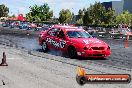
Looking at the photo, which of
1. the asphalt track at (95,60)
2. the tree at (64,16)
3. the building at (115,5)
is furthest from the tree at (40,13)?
the asphalt track at (95,60)

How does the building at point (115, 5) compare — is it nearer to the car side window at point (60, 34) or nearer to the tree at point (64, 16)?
the tree at point (64, 16)

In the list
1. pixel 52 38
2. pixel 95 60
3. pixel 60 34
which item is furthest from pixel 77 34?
pixel 95 60

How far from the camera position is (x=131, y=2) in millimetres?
122875

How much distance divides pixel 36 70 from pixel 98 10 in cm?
8262

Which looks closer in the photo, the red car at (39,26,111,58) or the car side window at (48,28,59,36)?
the red car at (39,26,111,58)

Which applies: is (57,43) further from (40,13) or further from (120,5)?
(120,5)

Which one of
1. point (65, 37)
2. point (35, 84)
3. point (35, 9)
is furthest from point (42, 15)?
point (35, 84)

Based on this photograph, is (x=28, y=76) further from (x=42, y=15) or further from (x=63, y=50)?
(x=42, y=15)

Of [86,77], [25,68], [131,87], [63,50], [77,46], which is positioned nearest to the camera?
[86,77]

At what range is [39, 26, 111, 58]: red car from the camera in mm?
15312

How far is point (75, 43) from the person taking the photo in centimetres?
1559

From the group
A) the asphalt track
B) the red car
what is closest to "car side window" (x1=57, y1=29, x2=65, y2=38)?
the red car

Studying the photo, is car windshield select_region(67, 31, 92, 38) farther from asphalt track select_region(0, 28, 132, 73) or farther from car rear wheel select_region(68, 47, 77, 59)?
asphalt track select_region(0, 28, 132, 73)

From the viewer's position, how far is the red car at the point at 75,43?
1531cm
